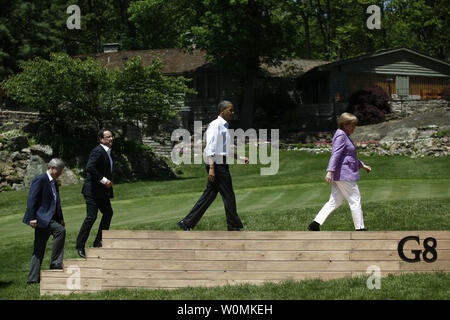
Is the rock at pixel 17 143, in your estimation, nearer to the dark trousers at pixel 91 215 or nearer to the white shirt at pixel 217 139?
the dark trousers at pixel 91 215

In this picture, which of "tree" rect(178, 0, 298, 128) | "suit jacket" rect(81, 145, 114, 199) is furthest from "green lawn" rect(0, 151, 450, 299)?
"tree" rect(178, 0, 298, 128)

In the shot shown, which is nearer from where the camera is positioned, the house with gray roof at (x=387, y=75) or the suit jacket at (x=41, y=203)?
the suit jacket at (x=41, y=203)

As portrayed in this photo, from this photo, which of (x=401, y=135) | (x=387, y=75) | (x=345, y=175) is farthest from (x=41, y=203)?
(x=387, y=75)

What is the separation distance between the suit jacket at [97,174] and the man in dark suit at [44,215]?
0.51m

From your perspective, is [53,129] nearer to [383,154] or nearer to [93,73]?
[93,73]

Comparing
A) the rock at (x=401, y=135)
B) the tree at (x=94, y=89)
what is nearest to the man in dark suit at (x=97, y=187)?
the tree at (x=94, y=89)

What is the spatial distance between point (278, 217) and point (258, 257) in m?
5.07

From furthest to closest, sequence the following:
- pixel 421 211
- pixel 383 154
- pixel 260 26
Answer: pixel 260 26 → pixel 383 154 → pixel 421 211

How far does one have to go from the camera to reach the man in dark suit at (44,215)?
912 cm

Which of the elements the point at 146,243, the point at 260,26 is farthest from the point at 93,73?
the point at 146,243

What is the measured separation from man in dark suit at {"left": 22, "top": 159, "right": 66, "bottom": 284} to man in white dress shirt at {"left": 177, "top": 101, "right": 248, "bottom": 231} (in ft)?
6.64

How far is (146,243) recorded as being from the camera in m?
7.81

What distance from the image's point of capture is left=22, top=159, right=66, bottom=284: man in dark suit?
29.9 feet
